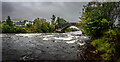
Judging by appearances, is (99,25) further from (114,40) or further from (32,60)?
(32,60)

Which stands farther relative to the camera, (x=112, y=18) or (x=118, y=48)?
(x=112, y=18)

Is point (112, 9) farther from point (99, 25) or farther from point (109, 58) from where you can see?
point (109, 58)

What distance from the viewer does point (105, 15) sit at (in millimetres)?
4840

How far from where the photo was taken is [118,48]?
7.54 ft

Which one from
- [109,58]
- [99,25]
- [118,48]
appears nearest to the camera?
[118,48]

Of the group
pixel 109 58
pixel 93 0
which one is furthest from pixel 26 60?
pixel 93 0

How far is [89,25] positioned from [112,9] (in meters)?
1.77

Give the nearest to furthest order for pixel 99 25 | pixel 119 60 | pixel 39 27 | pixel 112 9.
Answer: pixel 119 60, pixel 99 25, pixel 112 9, pixel 39 27

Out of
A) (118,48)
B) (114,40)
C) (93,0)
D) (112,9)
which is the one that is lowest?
(118,48)

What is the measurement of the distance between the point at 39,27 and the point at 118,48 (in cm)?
1425

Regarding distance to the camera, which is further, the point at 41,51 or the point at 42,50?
the point at 42,50

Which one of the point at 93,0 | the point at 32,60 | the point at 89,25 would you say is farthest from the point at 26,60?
the point at 93,0

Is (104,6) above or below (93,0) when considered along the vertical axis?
below

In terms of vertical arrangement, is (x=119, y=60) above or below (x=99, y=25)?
below
